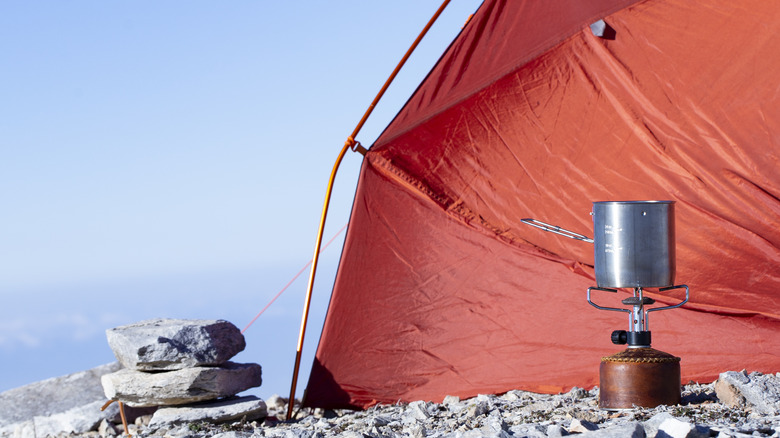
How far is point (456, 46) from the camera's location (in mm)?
5453

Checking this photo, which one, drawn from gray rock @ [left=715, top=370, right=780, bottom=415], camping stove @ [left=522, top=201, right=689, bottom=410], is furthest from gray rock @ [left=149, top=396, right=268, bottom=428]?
gray rock @ [left=715, top=370, right=780, bottom=415]

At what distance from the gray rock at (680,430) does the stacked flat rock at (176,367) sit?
330 cm

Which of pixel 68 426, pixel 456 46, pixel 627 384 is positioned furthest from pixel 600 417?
pixel 68 426

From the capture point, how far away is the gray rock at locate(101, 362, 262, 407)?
5672mm

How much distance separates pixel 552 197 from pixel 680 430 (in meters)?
2.55

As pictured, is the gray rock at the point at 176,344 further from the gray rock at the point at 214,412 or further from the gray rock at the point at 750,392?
the gray rock at the point at 750,392

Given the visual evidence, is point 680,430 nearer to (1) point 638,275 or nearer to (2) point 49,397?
(1) point 638,275

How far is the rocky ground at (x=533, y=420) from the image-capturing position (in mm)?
3383

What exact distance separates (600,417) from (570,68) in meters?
2.39

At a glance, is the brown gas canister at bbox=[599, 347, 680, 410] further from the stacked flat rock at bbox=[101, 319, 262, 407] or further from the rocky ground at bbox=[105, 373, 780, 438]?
the stacked flat rock at bbox=[101, 319, 262, 407]

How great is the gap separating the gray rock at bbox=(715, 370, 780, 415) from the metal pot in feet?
1.79

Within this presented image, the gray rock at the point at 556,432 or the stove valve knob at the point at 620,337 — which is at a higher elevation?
the stove valve knob at the point at 620,337

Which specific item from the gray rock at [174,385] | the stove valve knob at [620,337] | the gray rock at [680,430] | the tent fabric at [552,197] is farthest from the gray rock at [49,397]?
the gray rock at [680,430]

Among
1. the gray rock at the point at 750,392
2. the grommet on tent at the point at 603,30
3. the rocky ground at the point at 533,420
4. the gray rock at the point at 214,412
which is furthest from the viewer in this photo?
the gray rock at the point at 214,412
